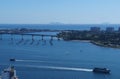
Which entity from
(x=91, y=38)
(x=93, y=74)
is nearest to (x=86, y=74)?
(x=93, y=74)

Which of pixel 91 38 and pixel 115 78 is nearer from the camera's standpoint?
pixel 115 78

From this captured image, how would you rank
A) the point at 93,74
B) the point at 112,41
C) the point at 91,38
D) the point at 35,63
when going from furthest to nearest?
the point at 91,38
the point at 112,41
the point at 35,63
the point at 93,74

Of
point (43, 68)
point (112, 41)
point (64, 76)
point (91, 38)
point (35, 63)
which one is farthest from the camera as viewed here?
point (91, 38)

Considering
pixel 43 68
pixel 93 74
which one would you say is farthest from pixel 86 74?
pixel 43 68

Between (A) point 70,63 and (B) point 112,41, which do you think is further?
(B) point 112,41

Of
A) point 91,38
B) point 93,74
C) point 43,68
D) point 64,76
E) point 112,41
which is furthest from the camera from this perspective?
point 91,38

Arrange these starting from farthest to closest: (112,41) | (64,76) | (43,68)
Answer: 1. (112,41)
2. (43,68)
3. (64,76)

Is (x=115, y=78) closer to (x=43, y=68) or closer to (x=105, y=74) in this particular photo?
(x=105, y=74)

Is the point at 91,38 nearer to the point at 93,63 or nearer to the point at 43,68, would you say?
the point at 93,63

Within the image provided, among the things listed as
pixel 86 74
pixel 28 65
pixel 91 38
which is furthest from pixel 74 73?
pixel 91 38
